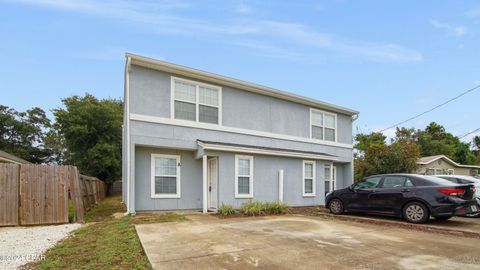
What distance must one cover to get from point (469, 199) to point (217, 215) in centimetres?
785

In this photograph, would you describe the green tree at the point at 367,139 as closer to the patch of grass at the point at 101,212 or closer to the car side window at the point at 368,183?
the car side window at the point at 368,183

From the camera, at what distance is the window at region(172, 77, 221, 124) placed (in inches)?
481

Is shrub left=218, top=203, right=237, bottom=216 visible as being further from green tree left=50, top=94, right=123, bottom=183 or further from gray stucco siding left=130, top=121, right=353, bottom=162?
green tree left=50, top=94, right=123, bottom=183

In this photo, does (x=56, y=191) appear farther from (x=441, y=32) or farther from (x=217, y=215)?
(x=441, y=32)

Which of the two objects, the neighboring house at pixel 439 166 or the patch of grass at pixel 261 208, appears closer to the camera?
the patch of grass at pixel 261 208

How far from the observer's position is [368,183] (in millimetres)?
11289

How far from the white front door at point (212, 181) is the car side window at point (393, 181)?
5.97 metres

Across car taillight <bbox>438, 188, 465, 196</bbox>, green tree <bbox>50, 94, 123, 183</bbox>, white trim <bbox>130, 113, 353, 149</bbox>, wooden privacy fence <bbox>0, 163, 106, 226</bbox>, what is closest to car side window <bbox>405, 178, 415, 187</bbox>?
car taillight <bbox>438, 188, 465, 196</bbox>

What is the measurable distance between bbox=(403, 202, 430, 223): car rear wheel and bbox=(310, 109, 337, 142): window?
7.28 metres

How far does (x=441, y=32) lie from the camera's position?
1551cm

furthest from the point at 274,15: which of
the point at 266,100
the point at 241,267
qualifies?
the point at 241,267

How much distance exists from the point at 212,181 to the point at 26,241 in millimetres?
6721

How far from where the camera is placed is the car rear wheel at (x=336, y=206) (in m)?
12.0

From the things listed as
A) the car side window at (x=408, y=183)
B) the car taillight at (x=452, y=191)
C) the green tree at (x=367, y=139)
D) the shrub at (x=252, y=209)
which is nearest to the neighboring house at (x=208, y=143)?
the shrub at (x=252, y=209)
